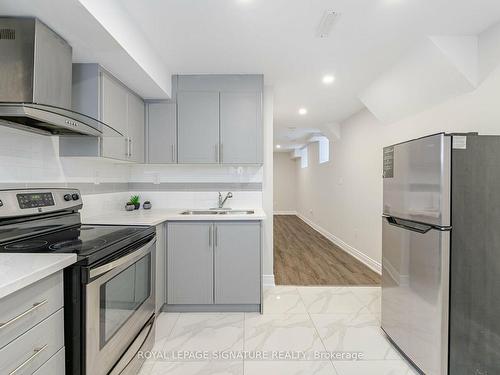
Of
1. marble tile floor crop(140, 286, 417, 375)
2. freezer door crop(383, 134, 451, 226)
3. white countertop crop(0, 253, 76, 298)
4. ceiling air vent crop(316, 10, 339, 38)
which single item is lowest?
marble tile floor crop(140, 286, 417, 375)

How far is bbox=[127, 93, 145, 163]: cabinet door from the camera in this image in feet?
8.28

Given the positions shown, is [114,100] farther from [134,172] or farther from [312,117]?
[312,117]

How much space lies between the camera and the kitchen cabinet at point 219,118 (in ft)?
9.20

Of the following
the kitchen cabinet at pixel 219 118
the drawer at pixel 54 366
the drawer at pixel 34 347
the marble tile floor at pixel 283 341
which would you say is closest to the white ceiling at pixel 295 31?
the kitchen cabinet at pixel 219 118

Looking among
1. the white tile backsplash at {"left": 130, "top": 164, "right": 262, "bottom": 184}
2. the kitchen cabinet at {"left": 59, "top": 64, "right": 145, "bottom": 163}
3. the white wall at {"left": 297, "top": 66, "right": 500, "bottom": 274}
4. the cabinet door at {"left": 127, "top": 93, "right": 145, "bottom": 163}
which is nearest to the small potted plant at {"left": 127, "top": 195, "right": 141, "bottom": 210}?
the white tile backsplash at {"left": 130, "top": 164, "right": 262, "bottom": 184}

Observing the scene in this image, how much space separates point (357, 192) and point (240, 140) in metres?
2.37

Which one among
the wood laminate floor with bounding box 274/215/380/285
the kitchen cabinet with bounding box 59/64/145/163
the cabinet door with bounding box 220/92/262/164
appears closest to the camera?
the kitchen cabinet with bounding box 59/64/145/163

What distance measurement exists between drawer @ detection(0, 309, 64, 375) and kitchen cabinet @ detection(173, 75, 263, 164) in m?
1.94

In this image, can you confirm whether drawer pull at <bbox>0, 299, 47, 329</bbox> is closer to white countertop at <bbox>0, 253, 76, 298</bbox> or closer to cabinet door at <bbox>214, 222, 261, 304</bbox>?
white countertop at <bbox>0, 253, 76, 298</bbox>

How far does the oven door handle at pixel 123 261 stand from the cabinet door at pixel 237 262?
2.32 feet

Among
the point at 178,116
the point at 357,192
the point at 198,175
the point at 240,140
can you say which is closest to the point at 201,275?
the point at 198,175

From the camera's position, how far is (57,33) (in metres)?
Answer: 1.59

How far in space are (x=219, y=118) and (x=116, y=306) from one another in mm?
1973

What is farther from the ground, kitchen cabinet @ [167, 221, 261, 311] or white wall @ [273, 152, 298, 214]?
white wall @ [273, 152, 298, 214]
